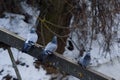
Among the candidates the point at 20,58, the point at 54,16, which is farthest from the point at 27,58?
the point at 54,16

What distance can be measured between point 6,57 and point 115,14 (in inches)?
86.3

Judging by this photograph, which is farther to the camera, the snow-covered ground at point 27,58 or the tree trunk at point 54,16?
the snow-covered ground at point 27,58

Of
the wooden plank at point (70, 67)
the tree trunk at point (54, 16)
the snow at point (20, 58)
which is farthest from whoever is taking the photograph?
the snow at point (20, 58)

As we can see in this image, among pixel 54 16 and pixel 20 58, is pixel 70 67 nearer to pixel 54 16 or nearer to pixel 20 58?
pixel 54 16

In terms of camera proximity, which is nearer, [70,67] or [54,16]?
[70,67]

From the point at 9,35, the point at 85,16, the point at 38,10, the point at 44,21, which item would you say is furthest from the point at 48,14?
the point at 9,35

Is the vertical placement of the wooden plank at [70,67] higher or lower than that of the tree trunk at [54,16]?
lower

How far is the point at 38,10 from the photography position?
268 inches

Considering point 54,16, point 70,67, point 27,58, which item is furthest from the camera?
point 27,58

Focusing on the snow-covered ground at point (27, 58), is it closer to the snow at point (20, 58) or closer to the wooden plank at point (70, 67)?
the snow at point (20, 58)

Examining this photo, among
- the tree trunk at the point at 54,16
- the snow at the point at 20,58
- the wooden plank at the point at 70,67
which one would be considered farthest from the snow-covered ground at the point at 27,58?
the wooden plank at the point at 70,67

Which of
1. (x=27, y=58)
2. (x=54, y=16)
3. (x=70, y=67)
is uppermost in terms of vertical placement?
(x=54, y=16)

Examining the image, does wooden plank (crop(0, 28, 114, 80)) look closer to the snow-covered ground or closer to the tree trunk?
the tree trunk

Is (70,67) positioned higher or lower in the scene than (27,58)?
higher
